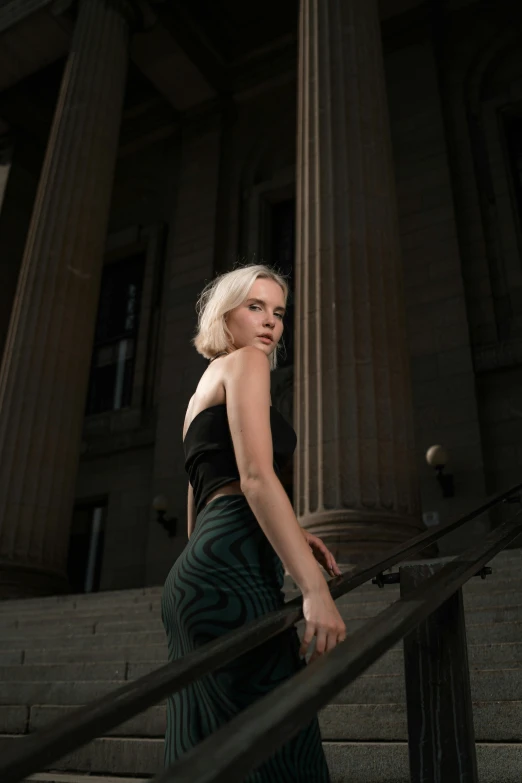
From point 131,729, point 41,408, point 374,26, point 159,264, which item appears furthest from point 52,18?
point 131,729

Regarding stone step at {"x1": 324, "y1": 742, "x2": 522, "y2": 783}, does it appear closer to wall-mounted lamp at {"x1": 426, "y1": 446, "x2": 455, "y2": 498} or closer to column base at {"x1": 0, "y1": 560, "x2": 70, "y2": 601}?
column base at {"x1": 0, "y1": 560, "x2": 70, "y2": 601}

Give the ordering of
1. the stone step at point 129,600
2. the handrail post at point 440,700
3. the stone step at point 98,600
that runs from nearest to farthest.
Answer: the handrail post at point 440,700
the stone step at point 129,600
the stone step at point 98,600

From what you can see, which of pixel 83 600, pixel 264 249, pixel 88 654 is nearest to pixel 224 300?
pixel 88 654

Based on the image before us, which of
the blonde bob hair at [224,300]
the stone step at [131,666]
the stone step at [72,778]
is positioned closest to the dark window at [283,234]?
the stone step at [131,666]

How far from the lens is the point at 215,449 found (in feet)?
6.62

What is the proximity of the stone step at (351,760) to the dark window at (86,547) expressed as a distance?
11.0m

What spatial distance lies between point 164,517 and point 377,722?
10.2 m

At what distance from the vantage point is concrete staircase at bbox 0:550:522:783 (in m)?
3.23

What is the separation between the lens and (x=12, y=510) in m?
9.80

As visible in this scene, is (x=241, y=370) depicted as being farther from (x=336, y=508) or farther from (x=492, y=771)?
(x=336, y=508)

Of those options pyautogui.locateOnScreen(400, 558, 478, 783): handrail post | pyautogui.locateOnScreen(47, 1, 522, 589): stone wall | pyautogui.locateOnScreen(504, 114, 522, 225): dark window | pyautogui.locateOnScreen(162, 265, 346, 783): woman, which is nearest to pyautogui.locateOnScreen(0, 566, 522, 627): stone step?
pyautogui.locateOnScreen(400, 558, 478, 783): handrail post

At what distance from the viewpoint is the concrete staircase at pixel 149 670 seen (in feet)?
10.6

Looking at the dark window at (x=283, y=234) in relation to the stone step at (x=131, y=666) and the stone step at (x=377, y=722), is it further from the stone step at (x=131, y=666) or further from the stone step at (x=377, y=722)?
the stone step at (x=377, y=722)

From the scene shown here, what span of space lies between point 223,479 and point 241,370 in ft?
1.02
